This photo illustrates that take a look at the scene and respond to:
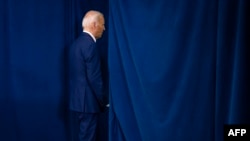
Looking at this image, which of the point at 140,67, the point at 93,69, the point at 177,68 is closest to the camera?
the point at 177,68

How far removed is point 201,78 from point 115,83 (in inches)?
27.0

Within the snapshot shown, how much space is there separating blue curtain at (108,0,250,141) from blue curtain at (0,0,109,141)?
0.51m

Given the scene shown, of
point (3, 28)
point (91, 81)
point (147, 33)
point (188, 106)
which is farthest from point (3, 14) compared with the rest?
point (188, 106)

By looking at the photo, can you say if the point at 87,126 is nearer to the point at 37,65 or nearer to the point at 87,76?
the point at 87,76

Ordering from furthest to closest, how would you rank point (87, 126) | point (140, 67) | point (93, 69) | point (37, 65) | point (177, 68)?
point (37, 65) < point (87, 126) < point (93, 69) < point (140, 67) < point (177, 68)

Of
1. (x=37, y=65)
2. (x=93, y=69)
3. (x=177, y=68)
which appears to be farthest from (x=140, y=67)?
(x=37, y=65)

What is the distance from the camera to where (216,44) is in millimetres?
2459

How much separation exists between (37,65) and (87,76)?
0.61 meters

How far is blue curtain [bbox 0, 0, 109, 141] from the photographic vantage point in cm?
324

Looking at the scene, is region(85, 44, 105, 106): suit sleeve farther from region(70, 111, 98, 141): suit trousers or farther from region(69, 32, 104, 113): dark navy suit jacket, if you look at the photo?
region(70, 111, 98, 141): suit trousers

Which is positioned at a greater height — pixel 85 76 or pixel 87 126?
pixel 85 76

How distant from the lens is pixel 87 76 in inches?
116

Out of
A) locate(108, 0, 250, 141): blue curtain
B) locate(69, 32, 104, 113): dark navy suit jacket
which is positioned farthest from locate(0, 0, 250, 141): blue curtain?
locate(69, 32, 104, 113): dark navy suit jacket

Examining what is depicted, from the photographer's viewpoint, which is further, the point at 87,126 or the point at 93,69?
the point at 87,126
